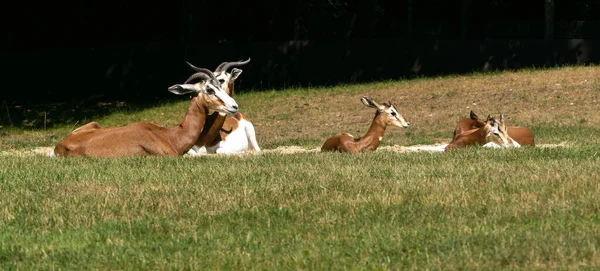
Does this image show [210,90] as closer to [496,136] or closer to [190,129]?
[190,129]

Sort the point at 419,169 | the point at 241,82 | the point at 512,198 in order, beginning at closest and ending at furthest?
the point at 512,198, the point at 419,169, the point at 241,82

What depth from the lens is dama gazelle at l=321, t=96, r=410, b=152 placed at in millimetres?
15914

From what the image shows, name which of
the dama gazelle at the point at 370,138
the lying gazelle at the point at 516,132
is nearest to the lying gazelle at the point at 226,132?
the dama gazelle at the point at 370,138

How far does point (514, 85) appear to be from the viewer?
2714 cm

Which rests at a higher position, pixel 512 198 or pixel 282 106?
pixel 512 198

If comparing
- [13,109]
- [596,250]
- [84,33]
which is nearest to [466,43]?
[84,33]

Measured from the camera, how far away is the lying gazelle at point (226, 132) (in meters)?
16.5

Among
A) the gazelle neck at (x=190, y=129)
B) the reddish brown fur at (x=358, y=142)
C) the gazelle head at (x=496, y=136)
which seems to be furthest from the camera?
the reddish brown fur at (x=358, y=142)

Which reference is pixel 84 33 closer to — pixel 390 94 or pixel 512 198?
pixel 390 94

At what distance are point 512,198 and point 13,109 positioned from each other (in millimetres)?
19159

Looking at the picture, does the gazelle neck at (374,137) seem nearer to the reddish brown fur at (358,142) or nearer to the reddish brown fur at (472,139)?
the reddish brown fur at (358,142)

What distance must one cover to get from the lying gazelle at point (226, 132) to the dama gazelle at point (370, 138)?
1546mm

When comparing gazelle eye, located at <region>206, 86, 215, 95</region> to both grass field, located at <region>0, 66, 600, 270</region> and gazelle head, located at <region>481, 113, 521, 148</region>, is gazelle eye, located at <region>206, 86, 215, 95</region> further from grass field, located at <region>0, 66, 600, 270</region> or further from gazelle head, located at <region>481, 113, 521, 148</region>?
gazelle head, located at <region>481, 113, 521, 148</region>

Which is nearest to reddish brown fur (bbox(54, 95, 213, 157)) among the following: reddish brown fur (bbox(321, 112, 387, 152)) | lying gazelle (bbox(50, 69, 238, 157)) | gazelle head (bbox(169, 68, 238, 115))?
lying gazelle (bbox(50, 69, 238, 157))
